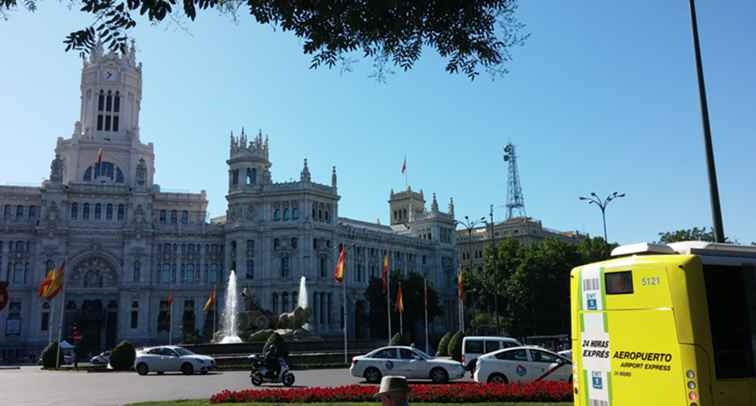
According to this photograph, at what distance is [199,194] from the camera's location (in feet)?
319

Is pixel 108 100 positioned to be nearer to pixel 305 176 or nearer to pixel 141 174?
pixel 141 174

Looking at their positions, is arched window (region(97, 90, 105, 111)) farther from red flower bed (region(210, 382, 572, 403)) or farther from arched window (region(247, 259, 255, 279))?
red flower bed (region(210, 382, 572, 403))

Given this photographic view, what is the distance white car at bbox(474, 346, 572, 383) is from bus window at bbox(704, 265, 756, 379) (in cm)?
1328

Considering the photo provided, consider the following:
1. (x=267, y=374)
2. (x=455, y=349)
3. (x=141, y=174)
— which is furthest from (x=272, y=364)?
(x=141, y=174)

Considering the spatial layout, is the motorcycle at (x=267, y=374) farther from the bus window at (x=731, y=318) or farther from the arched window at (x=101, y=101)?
the arched window at (x=101, y=101)

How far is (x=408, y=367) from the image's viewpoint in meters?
27.0

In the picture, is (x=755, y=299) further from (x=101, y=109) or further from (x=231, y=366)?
(x=101, y=109)

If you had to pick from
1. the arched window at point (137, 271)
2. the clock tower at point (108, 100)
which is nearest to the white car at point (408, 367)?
the arched window at point (137, 271)

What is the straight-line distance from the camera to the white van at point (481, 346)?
102 ft

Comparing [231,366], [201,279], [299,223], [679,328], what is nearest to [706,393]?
[679,328]

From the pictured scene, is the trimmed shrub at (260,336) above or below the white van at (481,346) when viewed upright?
above

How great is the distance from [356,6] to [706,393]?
7.48 m

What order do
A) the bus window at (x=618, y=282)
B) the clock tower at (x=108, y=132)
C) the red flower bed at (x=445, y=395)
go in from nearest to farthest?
the bus window at (x=618, y=282) < the red flower bed at (x=445, y=395) < the clock tower at (x=108, y=132)

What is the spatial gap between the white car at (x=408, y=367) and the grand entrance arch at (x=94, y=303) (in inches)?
2450
